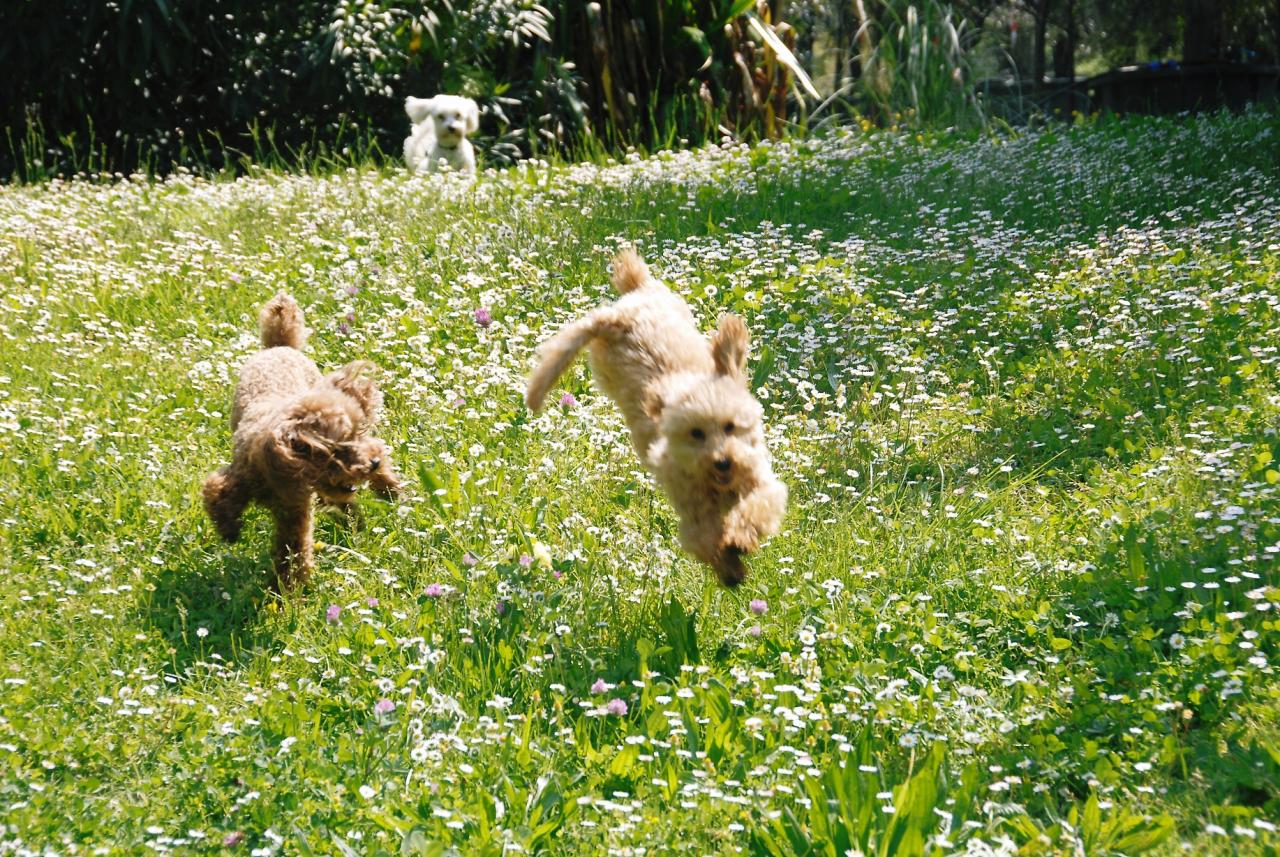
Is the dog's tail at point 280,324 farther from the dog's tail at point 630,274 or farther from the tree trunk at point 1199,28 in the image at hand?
the tree trunk at point 1199,28

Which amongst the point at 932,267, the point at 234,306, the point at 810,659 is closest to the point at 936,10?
the point at 932,267

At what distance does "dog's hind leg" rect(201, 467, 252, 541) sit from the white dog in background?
243 inches

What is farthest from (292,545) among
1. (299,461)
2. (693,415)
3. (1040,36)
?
(1040,36)

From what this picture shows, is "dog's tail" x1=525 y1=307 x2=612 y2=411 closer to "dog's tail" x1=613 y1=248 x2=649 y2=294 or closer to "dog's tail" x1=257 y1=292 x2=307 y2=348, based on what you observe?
"dog's tail" x1=613 y1=248 x2=649 y2=294

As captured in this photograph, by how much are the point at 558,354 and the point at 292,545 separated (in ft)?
3.98

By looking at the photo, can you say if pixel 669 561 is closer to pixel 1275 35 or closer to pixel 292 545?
pixel 292 545

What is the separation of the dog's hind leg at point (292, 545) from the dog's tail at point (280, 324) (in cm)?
124

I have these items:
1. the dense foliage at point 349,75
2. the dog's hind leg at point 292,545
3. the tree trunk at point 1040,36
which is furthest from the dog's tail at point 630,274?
the tree trunk at point 1040,36

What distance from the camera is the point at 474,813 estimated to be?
310 cm

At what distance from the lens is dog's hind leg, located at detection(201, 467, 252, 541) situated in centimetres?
438

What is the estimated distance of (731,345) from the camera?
4090mm

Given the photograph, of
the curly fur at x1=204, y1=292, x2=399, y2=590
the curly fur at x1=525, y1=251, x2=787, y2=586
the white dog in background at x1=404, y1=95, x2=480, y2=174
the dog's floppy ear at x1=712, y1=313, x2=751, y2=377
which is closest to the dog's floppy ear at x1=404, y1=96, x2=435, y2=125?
the white dog in background at x1=404, y1=95, x2=480, y2=174

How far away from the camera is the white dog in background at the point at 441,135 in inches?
404

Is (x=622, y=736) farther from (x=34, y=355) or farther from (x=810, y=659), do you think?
(x=34, y=355)
